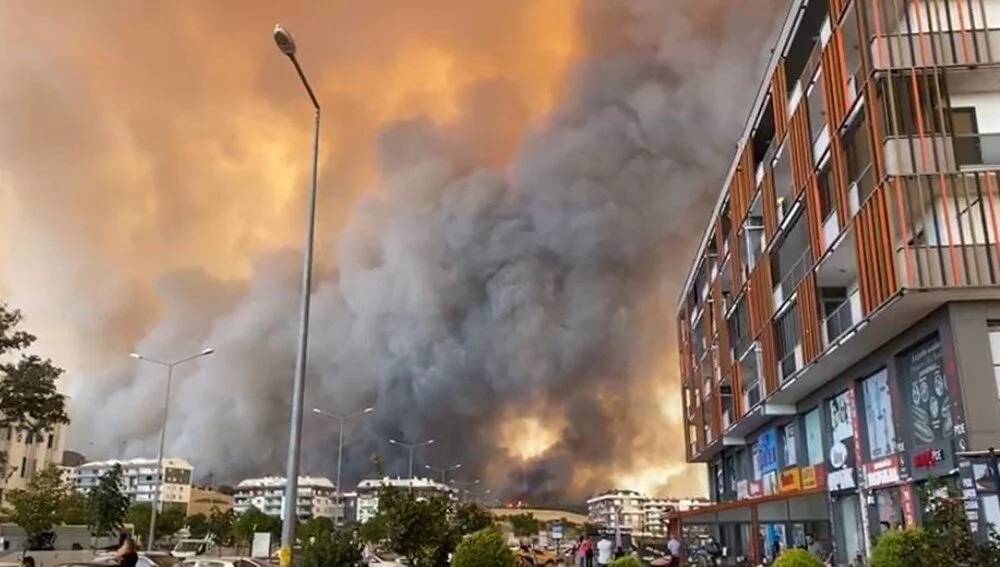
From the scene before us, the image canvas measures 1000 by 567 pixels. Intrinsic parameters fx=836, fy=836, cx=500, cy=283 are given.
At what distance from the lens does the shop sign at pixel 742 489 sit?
51188 millimetres

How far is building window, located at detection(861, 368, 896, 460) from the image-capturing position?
27.0 metres

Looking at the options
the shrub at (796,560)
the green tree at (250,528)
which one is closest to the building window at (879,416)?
the shrub at (796,560)

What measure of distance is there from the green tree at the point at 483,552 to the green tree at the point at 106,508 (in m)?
48.8

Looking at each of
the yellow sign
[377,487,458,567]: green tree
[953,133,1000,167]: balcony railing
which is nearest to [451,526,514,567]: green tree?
[377,487,458,567]: green tree

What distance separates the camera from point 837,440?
1283 inches

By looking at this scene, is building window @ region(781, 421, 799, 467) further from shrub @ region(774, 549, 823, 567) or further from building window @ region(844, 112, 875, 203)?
shrub @ region(774, 549, 823, 567)

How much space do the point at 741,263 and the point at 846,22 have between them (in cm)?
1838

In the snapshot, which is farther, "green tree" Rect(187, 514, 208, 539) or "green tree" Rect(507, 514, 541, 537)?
"green tree" Rect(507, 514, 541, 537)

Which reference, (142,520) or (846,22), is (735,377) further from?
(142,520)

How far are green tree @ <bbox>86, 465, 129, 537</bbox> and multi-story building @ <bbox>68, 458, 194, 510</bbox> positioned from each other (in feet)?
370

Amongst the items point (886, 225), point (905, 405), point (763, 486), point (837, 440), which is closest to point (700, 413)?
point (763, 486)

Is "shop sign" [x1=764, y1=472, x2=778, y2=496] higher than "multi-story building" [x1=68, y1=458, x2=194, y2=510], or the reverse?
"multi-story building" [x1=68, y1=458, x2=194, y2=510]

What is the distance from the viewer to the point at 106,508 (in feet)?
195

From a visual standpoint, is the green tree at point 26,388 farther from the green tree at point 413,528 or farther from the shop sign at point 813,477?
the shop sign at point 813,477
